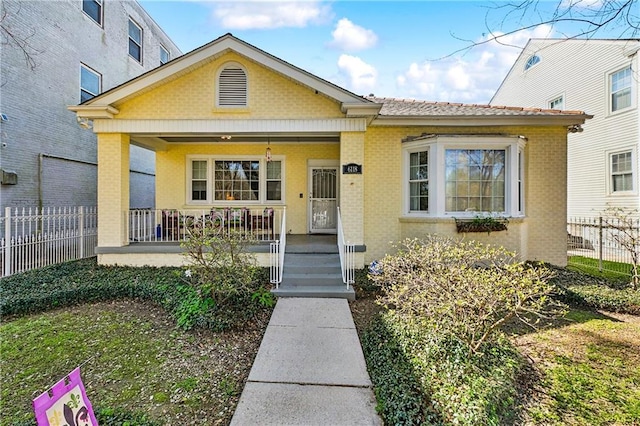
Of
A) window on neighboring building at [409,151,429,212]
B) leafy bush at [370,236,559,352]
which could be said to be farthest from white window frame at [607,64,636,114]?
leafy bush at [370,236,559,352]

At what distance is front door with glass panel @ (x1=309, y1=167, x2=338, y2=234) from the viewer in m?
11.0

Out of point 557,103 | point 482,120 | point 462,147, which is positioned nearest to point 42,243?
point 462,147

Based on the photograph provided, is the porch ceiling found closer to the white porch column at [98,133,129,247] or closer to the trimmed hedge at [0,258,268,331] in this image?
the white porch column at [98,133,129,247]

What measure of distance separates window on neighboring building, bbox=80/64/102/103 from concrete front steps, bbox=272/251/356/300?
36.4 ft

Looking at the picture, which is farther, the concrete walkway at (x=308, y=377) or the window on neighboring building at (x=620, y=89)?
the window on neighboring building at (x=620, y=89)

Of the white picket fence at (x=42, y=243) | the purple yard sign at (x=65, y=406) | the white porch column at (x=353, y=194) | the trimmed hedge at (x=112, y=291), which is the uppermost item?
the white porch column at (x=353, y=194)

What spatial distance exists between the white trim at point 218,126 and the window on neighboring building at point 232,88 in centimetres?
51

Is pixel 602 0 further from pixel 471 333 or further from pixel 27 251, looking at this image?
pixel 27 251

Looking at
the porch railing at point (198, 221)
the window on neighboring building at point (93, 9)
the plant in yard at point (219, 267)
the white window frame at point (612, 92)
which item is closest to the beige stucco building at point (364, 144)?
the porch railing at point (198, 221)

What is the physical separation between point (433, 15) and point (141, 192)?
14.8 meters

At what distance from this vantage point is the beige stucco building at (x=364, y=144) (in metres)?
Answer: 8.16

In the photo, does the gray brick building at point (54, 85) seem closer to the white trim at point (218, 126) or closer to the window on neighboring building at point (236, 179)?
the white trim at point (218, 126)

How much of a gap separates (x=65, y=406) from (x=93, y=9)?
52.8ft

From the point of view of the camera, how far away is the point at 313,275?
7.22m
